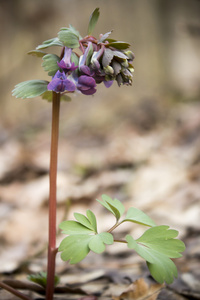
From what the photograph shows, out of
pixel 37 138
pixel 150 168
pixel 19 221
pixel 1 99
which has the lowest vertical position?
pixel 19 221

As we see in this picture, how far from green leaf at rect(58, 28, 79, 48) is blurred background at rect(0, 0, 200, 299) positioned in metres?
0.23

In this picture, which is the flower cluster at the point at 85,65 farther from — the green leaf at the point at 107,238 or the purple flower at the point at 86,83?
the green leaf at the point at 107,238

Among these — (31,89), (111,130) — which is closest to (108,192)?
(31,89)

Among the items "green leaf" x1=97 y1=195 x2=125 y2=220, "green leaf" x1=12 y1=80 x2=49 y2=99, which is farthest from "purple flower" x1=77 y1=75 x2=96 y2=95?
"green leaf" x1=97 y1=195 x2=125 y2=220

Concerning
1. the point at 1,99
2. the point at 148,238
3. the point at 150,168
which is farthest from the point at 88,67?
the point at 1,99

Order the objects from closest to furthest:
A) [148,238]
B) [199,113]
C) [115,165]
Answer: [148,238], [115,165], [199,113]

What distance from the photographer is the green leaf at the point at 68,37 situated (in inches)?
34.1

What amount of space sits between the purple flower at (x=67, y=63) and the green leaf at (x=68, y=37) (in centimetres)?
2

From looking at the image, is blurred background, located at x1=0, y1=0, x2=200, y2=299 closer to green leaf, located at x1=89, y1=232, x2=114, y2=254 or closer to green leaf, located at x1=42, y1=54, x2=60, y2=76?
green leaf, located at x1=42, y1=54, x2=60, y2=76

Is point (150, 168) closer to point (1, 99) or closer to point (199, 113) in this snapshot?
point (199, 113)

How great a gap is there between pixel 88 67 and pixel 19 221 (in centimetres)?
151

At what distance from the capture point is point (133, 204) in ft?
7.16

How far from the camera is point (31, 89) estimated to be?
0.90 metres

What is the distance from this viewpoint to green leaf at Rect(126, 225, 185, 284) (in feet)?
2.58
